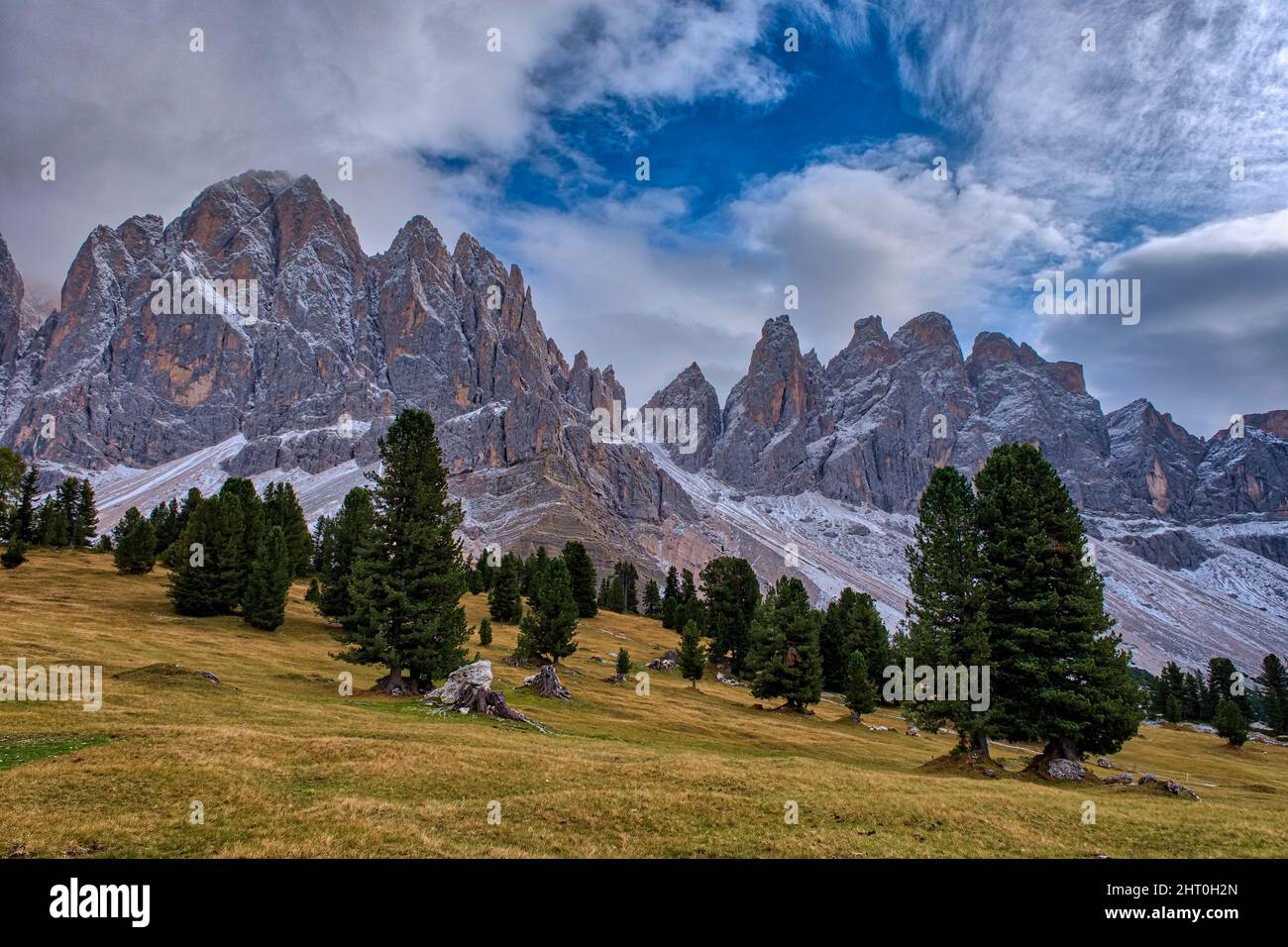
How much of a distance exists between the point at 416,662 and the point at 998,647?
29.9 meters

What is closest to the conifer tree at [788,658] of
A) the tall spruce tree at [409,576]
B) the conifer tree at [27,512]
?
the tall spruce tree at [409,576]

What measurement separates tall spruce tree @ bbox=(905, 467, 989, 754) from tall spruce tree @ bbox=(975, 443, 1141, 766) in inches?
25.6

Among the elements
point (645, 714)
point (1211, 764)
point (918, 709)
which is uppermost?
point (918, 709)

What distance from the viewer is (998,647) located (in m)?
31.2

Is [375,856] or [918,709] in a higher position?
[375,856]

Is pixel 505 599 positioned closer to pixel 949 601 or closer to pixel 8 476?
pixel 8 476

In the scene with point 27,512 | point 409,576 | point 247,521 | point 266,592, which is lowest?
point 266,592

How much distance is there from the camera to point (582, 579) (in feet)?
350

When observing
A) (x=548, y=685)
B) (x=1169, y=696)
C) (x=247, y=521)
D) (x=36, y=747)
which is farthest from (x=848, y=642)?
(x=36, y=747)

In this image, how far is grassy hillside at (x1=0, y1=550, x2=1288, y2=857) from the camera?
Answer: 12180mm

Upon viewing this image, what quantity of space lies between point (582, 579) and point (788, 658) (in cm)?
5401

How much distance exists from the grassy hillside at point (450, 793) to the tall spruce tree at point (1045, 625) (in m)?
3.86
